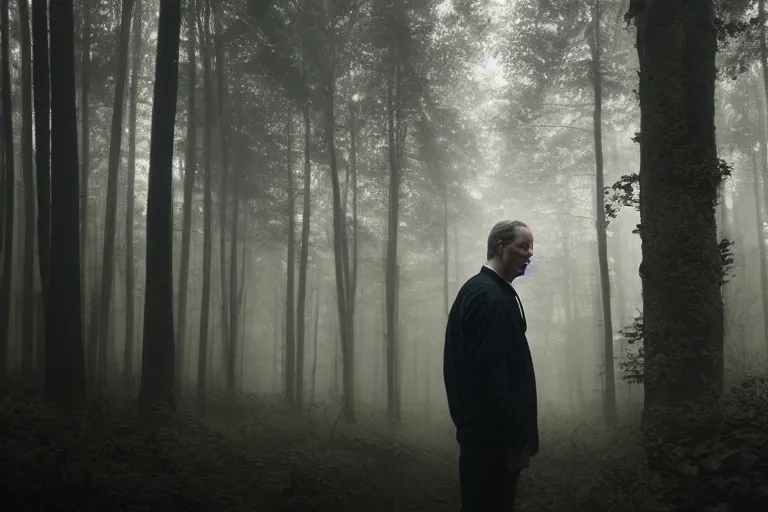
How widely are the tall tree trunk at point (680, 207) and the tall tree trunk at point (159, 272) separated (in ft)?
25.2

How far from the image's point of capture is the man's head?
371 cm

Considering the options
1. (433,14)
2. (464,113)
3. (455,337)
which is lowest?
(455,337)

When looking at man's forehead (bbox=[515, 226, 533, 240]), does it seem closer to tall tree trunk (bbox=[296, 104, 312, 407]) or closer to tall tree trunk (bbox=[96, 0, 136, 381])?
tall tree trunk (bbox=[296, 104, 312, 407])

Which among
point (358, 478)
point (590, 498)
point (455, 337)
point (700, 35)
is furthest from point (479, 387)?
point (358, 478)

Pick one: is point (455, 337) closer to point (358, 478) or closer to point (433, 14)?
point (358, 478)

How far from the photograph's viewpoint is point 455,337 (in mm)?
3619

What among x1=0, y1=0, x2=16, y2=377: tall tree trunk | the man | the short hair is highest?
x1=0, y1=0, x2=16, y2=377: tall tree trunk

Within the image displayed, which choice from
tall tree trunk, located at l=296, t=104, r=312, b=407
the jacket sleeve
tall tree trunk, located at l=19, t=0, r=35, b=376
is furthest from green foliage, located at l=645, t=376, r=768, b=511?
tall tree trunk, located at l=19, t=0, r=35, b=376

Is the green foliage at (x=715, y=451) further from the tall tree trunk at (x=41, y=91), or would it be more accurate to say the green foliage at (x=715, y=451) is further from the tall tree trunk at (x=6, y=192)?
the tall tree trunk at (x=6, y=192)

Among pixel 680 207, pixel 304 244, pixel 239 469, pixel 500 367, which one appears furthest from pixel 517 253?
pixel 304 244

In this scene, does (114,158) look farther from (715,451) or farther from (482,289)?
(715,451)

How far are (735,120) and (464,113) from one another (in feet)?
38.2

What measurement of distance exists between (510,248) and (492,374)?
894mm

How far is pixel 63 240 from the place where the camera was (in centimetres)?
942
